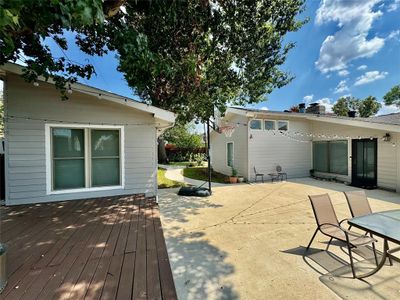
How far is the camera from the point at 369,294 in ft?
7.54

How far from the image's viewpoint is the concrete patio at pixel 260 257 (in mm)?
2391

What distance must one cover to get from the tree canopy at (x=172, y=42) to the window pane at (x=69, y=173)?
5.62 ft

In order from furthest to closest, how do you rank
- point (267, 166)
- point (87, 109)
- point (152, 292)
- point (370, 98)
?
point (370, 98) < point (267, 166) < point (87, 109) < point (152, 292)

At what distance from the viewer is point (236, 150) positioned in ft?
36.7

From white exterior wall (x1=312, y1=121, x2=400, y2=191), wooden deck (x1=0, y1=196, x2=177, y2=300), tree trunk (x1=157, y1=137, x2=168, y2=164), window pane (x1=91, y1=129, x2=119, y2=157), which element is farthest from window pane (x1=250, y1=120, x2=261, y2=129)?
tree trunk (x1=157, y1=137, x2=168, y2=164)

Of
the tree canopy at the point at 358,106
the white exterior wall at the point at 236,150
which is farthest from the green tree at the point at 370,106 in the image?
the white exterior wall at the point at 236,150

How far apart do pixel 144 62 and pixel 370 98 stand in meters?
35.8

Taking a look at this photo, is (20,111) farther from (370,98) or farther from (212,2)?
(370,98)

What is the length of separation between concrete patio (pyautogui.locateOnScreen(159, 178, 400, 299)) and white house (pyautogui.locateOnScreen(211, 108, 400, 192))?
2.94 m

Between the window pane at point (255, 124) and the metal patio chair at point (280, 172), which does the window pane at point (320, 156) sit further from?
the window pane at point (255, 124)

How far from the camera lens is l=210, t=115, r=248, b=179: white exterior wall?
10312 mm

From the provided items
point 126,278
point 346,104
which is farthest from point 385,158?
point 346,104

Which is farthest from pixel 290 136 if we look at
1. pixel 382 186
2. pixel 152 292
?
pixel 152 292

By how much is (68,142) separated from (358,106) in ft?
121
